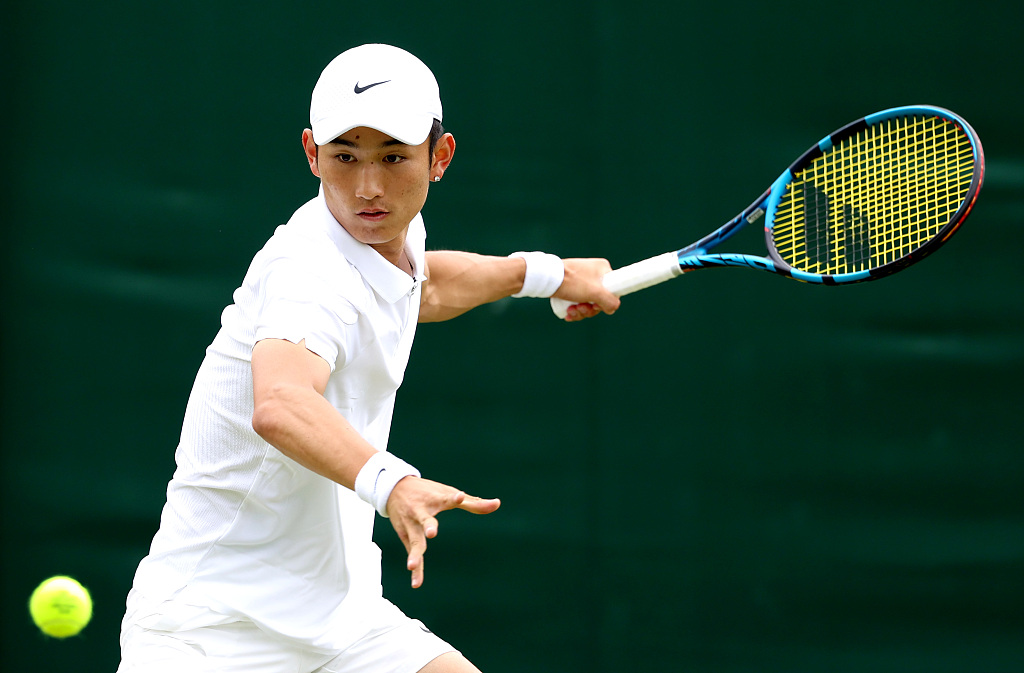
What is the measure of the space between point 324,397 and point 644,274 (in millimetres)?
955

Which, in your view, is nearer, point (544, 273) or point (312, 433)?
point (312, 433)

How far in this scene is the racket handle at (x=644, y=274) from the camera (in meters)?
2.53

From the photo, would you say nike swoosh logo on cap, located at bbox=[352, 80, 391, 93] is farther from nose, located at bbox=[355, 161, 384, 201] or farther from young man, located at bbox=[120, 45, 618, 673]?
nose, located at bbox=[355, 161, 384, 201]

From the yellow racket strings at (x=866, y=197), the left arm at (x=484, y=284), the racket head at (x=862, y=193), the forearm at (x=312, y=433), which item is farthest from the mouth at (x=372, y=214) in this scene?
the yellow racket strings at (x=866, y=197)

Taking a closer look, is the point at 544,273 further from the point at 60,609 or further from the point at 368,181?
the point at 60,609

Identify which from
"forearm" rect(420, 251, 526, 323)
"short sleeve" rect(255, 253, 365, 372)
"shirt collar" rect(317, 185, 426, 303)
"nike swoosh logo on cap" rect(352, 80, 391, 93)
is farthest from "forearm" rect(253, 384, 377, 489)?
"forearm" rect(420, 251, 526, 323)

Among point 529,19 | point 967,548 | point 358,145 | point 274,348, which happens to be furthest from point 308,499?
point 967,548

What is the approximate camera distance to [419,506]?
1.50 metres

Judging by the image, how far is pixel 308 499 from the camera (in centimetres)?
202

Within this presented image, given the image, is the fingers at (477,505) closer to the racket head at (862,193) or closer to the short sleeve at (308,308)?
the short sleeve at (308,308)

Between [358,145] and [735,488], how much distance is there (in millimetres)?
1845

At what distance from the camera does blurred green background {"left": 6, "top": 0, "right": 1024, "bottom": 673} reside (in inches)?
129

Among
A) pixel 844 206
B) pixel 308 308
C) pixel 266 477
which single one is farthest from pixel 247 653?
pixel 844 206

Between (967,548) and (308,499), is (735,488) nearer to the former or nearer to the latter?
(967,548)
